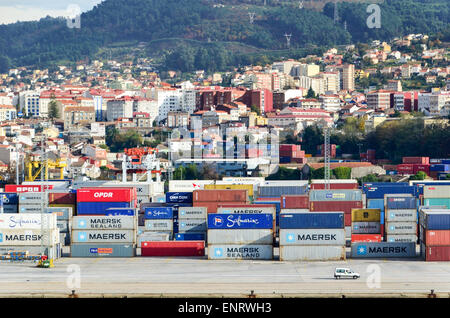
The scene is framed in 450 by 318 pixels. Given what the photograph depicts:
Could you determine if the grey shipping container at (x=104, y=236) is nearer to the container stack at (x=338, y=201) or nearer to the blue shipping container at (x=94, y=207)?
the blue shipping container at (x=94, y=207)

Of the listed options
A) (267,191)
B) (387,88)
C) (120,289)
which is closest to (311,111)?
(387,88)

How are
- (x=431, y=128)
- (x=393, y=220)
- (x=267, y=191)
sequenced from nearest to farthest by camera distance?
(x=393, y=220)
(x=267, y=191)
(x=431, y=128)

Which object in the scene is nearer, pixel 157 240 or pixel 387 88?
pixel 157 240

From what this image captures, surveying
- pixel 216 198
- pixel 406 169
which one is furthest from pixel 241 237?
pixel 406 169

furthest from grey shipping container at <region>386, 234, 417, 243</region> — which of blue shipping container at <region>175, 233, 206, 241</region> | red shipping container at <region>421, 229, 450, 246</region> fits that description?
blue shipping container at <region>175, 233, 206, 241</region>

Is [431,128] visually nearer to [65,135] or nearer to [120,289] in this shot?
[65,135]
